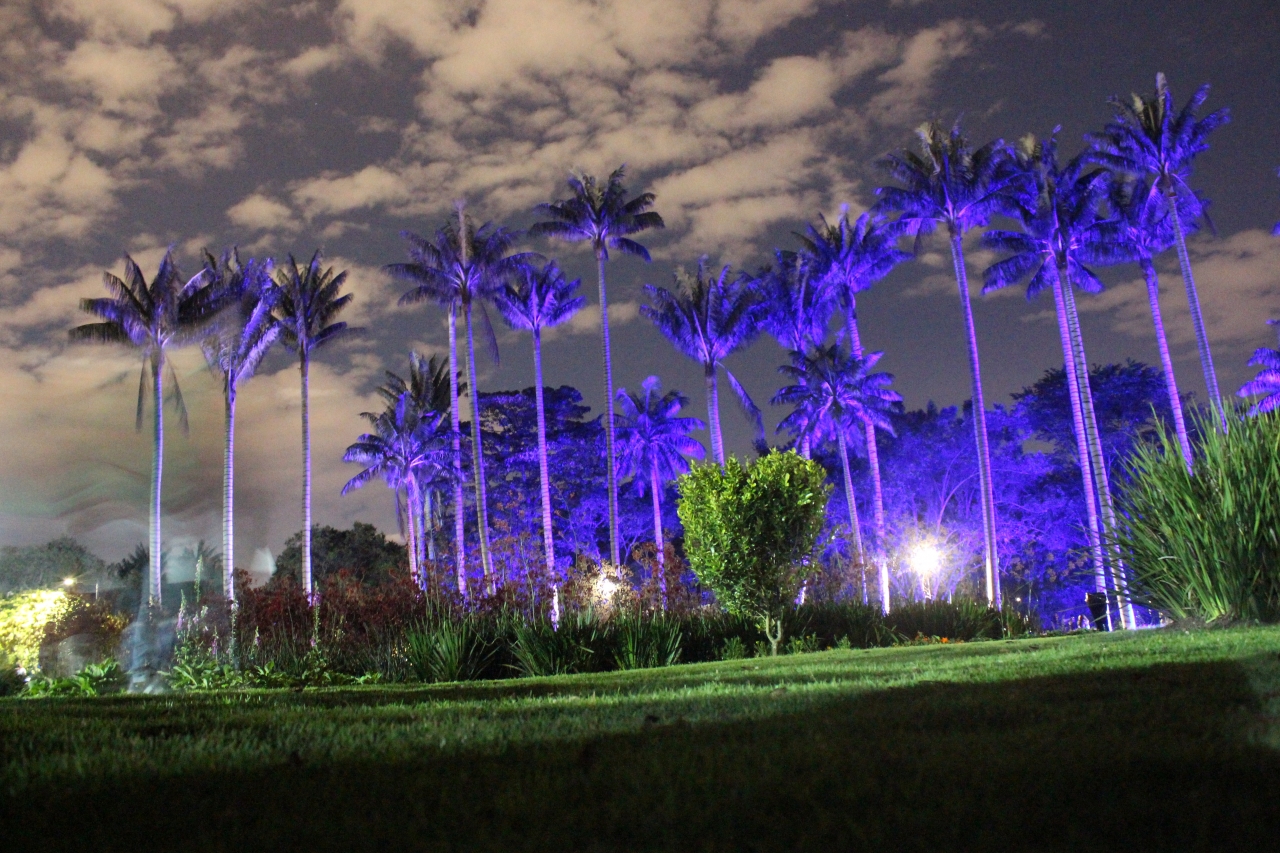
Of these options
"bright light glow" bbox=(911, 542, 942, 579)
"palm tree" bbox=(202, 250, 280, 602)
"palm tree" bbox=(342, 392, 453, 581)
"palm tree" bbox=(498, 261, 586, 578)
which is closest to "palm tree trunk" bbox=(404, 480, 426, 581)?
"palm tree" bbox=(342, 392, 453, 581)

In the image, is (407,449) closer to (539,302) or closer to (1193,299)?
(539,302)

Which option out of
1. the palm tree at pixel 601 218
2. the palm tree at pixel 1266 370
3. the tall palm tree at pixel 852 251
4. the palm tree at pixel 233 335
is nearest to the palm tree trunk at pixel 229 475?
the palm tree at pixel 233 335

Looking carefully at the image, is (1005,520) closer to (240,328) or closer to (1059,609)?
(1059,609)

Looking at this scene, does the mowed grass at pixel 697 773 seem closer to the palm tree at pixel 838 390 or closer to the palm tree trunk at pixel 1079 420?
the palm tree trunk at pixel 1079 420

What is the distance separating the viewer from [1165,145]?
37562 millimetres

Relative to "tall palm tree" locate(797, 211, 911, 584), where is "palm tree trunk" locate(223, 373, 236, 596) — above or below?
below

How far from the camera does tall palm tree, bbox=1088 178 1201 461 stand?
39469 millimetres

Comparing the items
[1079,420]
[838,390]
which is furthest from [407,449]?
[1079,420]

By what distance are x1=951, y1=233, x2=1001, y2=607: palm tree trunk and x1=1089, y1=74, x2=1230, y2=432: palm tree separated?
7.06 meters

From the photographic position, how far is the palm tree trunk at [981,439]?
109 ft

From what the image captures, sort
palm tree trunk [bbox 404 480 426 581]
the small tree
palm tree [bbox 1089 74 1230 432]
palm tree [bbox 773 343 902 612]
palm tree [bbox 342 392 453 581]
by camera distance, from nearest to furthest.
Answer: the small tree → palm tree [bbox 1089 74 1230 432] → palm tree [bbox 773 343 902 612] → palm tree trunk [bbox 404 480 426 581] → palm tree [bbox 342 392 453 581]

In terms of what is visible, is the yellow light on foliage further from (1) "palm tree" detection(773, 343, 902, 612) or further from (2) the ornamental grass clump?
(1) "palm tree" detection(773, 343, 902, 612)

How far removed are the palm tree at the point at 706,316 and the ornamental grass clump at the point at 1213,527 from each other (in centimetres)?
3317

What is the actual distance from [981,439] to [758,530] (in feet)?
68.5
